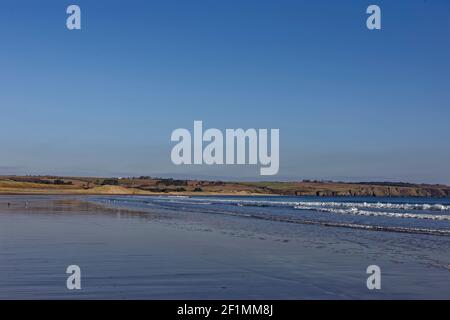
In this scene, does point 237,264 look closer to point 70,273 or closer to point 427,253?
point 70,273

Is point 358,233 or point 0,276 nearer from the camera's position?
point 0,276

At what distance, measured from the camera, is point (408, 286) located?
1245cm

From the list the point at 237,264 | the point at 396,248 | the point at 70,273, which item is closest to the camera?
the point at 70,273

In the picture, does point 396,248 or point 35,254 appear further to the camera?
point 396,248

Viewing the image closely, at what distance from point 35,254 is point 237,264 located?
589 cm

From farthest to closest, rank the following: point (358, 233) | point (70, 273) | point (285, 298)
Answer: point (358, 233), point (70, 273), point (285, 298)

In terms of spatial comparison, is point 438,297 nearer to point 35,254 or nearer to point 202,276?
point 202,276

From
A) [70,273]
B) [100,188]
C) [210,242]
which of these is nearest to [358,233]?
[210,242]

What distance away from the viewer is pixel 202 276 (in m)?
13.4

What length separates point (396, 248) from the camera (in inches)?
790

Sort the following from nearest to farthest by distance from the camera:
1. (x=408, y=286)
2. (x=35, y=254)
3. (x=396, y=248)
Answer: (x=408, y=286), (x=35, y=254), (x=396, y=248)
